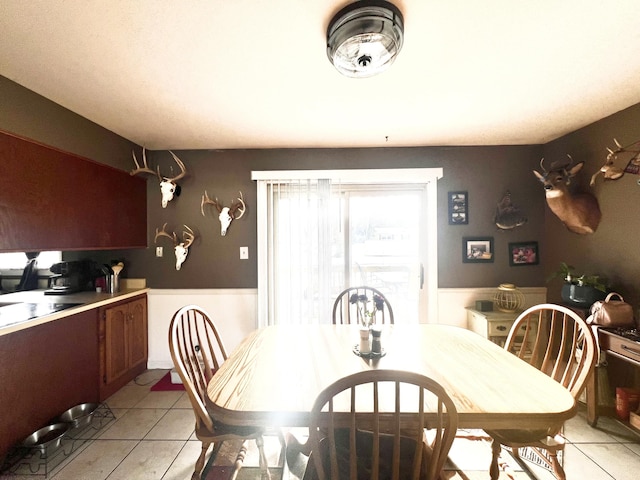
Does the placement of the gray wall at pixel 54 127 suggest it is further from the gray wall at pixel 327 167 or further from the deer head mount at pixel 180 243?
the deer head mount at pixel 180 243

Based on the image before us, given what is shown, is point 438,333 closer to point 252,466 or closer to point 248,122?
point 252,466

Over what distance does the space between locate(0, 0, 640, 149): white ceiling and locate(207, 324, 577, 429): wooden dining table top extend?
1656 millimetres

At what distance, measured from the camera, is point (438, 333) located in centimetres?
185

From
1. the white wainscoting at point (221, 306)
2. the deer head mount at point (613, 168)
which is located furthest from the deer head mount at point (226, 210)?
the deer head mount at point (613, 168)

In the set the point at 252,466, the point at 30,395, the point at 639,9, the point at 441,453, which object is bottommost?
the point at 252,466

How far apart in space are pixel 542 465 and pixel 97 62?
3.62m

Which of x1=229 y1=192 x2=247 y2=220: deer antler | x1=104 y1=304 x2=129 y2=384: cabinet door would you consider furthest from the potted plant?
x1=104 y1=304 x2=129 y2=384: cabinet door

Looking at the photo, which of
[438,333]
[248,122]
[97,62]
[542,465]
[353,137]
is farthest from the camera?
[353,137]

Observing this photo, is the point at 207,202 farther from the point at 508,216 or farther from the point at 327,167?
the point at 508,216

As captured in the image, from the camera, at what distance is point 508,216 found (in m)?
2.92

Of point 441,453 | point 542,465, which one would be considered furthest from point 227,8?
point 542,465

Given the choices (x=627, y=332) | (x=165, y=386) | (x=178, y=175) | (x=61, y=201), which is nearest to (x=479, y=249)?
(x=627, y=332)

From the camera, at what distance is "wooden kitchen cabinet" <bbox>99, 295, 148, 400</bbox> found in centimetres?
241

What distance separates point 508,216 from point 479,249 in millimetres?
443
